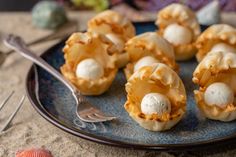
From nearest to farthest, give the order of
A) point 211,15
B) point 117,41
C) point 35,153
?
point 35,153, point 117,41, point 211,15

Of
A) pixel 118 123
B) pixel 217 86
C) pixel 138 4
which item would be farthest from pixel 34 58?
pixel 138 4

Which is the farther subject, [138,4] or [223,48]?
[138,4]

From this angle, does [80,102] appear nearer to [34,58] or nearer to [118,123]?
[118,123]

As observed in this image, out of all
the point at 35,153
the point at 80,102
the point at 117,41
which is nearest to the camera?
the point at 35,153

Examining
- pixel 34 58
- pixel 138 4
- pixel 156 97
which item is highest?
pixel 156 97

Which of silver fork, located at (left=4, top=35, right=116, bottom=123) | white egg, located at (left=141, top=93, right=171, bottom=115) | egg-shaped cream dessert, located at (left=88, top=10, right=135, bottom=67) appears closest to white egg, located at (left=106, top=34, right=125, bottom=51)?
egg-shaped cream dessert, located at (left=88, top=10, right=135, bottom=67)

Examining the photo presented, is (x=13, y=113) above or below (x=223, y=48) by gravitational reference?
below

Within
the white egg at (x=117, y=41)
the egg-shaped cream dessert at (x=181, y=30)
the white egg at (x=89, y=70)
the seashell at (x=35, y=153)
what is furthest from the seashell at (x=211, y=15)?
the seashell at (x=35, y=153)
